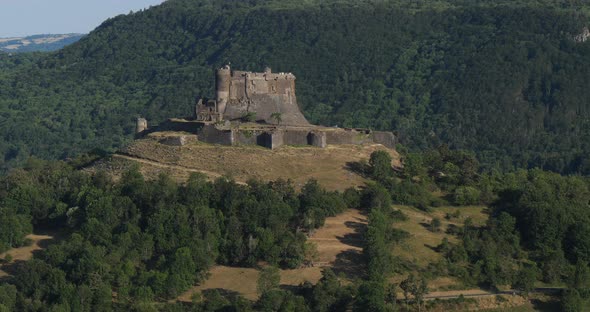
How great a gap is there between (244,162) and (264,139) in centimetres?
288

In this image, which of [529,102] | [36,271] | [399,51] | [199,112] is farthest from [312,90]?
[36,271]

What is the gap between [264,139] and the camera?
92562 mm

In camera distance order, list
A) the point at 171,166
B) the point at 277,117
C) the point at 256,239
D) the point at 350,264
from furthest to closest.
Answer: the point at 277,117 < the point at 171,166 < the point at 256,239 < the point at 350,264

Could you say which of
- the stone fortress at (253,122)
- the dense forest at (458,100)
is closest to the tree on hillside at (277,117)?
the stone fortress at (253,122)

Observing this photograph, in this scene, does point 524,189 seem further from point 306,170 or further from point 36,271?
point 36,271

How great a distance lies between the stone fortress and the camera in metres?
92.5

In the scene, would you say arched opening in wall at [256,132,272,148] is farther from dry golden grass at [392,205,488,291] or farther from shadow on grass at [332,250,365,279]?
shadow on grass at [332,250,365,279]

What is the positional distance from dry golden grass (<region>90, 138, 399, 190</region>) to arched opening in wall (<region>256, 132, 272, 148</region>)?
55 centimetres

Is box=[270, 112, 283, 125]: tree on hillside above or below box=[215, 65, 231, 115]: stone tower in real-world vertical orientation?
below

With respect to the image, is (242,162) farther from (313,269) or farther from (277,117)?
(313,269)

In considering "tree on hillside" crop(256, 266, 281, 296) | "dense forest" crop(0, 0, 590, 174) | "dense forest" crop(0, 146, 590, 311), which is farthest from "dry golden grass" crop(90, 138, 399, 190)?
"dense forest" crop(0, 0, 590, 174)

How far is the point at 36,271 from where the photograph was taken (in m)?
78.0

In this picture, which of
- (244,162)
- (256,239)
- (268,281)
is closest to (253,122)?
(244,162)

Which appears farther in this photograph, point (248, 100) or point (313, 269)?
point (248, 100)
